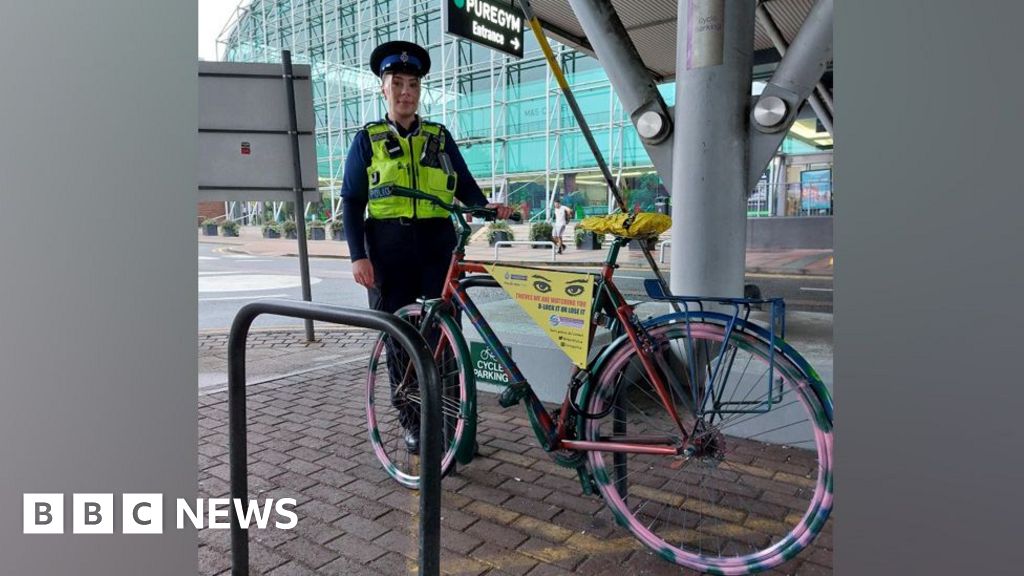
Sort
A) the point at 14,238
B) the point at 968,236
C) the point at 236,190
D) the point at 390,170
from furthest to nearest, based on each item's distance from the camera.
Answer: the point at 236,190 < the point at 390,170 < the point at 14,238 < the point at 968,236

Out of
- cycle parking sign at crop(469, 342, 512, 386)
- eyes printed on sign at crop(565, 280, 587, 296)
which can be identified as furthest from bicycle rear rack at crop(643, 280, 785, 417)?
cycle parking sign at crop(469, 342, 512, 386)

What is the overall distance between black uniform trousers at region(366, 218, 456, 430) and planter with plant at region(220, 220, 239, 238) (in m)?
40.9

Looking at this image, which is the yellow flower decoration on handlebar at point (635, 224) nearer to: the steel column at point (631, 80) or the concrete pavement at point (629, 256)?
the steel column at point (631, 80)

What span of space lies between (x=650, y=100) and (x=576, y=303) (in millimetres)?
2022

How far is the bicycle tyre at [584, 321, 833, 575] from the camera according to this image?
2328 millimetres

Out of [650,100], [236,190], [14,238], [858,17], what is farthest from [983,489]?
[236,190]

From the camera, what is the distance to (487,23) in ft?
20.1

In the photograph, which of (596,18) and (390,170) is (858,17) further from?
(596,18)

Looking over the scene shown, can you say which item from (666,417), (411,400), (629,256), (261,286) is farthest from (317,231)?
(666,417)

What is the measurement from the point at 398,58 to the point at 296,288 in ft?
32.2

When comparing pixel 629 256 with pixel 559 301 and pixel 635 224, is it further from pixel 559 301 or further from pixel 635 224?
pixel 635 224

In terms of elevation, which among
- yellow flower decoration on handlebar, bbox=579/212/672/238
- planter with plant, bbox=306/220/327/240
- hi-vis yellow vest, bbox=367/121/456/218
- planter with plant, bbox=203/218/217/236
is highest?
planter with plant, bbox=203/218/217/236

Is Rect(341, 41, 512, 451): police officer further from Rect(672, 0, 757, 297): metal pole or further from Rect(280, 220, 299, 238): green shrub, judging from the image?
Rect(280, 220, 299, 238): green shrub

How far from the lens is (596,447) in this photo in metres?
2.73
